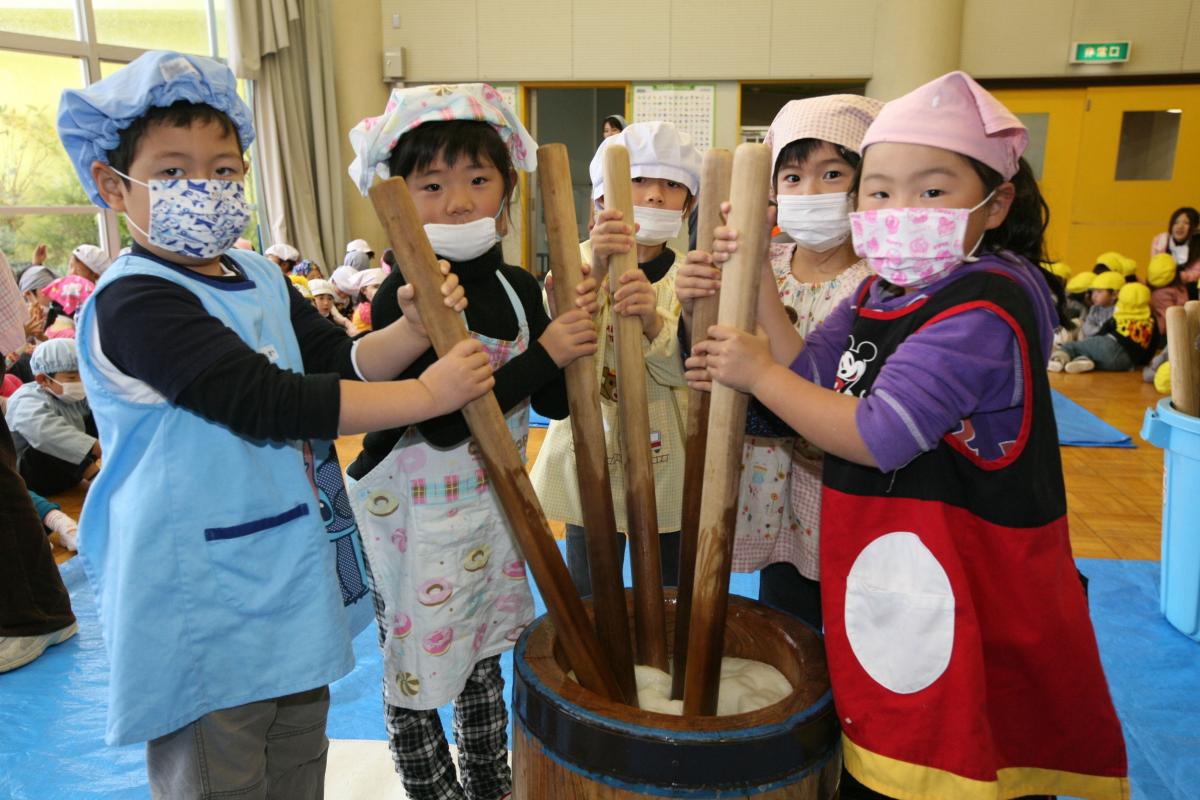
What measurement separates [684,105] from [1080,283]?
3716mm

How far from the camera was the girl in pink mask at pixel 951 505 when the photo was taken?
0.91m

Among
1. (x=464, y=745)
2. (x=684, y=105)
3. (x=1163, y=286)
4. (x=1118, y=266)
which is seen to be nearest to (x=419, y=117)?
(x=464, y=745)

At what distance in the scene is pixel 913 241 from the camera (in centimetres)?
97

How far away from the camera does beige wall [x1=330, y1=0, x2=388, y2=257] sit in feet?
24.3

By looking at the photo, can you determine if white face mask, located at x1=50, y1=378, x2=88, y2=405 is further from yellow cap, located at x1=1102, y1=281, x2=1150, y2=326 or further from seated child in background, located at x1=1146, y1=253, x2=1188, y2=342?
seated child in background, located at x1=1146, y1=253, x2=1188, y2=342

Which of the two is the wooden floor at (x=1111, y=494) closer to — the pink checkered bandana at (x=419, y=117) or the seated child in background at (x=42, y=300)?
the seated child in background at (x=42, y=300)

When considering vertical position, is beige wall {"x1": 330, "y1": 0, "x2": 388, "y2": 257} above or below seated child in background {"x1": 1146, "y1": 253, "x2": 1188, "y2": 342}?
above

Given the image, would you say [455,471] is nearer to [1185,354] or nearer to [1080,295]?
[1185,354]

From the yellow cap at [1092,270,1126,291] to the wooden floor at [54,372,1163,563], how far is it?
186cm

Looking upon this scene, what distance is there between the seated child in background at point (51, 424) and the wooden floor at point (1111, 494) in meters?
0.12

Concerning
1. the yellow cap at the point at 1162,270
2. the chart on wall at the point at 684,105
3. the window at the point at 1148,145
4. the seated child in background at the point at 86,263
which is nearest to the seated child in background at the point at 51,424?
the seated child in background at the point at 86,263

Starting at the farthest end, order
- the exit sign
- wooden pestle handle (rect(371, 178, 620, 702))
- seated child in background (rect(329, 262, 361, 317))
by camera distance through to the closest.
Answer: the exit sign
seated child in background (rect(329, 262, 361, 317))
wooden pestle handle (rect(371, 178, 620, 702))

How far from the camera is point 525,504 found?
1.03m

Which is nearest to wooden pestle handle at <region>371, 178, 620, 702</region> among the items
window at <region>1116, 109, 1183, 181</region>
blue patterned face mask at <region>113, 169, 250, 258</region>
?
blue patterned face mask at <region>113, 169, 250, 258</region>
